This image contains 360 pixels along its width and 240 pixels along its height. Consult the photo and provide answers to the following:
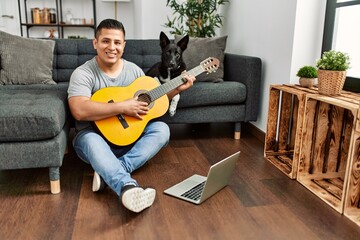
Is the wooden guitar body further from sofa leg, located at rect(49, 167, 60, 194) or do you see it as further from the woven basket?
the woven basket

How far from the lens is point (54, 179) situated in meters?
1.57

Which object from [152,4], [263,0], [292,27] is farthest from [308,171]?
[152,4]

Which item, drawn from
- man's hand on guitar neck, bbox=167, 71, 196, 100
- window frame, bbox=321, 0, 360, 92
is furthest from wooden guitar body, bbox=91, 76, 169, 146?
window frame, bbox=321, 0, 360, 92

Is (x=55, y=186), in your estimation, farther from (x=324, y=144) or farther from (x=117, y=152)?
(x=324, y=144)

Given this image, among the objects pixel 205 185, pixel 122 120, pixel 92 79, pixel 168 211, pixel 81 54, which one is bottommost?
pixel 168 211

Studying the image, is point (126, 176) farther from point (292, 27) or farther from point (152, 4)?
point (152, 4)

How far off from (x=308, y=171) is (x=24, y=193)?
1.55m

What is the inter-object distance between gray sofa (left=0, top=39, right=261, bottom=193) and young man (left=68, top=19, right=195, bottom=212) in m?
0.12

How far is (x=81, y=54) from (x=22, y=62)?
0.47 metres

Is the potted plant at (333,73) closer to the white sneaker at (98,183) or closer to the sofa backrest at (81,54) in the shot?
the white sneaker at (98,183)

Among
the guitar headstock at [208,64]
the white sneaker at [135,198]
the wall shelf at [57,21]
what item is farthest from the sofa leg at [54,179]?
the wall shelf at [57,21]

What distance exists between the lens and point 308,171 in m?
1.81

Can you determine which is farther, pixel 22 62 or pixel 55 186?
pixel 22 62

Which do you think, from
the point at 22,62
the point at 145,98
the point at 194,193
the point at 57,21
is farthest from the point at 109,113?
the point at 57,21
